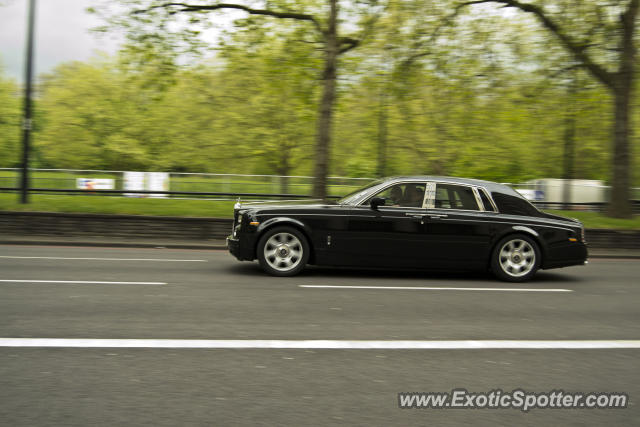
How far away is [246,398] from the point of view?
3842mm

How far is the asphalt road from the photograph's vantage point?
3.68 metres

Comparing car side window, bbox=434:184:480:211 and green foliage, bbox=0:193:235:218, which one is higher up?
car side window, bbox=434:184:480:211

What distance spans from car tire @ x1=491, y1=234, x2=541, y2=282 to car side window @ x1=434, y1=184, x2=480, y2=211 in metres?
0.74

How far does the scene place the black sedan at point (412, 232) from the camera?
902 centimetres

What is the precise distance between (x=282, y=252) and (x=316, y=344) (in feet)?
12.9

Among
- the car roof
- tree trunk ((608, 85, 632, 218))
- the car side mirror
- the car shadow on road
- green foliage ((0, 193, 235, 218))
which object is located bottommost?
the car shadow on road

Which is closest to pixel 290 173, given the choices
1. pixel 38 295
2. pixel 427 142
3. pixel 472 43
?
pixel 427 142

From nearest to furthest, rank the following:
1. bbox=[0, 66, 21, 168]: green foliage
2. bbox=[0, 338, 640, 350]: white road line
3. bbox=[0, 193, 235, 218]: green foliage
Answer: bbox=[0, 338, 640, 350]: white road line
bbox=[0, 193, 235, 218]: green foliage
bbox=[0, 66, 21, 168]: green foliage

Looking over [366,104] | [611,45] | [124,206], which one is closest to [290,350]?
[124,206]

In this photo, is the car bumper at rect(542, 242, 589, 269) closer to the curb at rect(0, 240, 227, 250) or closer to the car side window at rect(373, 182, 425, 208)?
the car side window at rect(373, 182, 425, 208)

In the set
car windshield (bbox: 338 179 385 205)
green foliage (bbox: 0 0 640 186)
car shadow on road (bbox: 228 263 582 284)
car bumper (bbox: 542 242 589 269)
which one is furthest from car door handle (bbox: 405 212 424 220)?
green foliage (bbox: 0 0 640 186)

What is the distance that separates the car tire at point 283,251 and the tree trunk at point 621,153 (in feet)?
40.2

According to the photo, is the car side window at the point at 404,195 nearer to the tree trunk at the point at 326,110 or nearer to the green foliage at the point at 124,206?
the tree trunk at the point at 326,110

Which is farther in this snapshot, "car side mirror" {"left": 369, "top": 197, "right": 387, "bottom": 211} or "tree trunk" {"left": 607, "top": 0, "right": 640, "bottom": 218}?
"tree trunk" {"left": 607, "top": 0, "right": 640, "bottom": 218}
